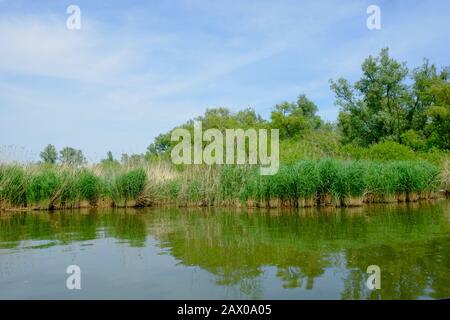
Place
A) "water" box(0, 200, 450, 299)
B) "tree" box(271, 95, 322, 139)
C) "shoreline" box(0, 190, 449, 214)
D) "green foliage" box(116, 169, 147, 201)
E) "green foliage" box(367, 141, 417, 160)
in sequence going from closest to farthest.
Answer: "water" box(0, 200, 450, 299), "shoreline" box(0, 190, 449, 214), "green foliage" box(116, 169, 147, 201), "green foliage" box(367, 141, 417, 160), "tree" box(271, 95, 322, 139)

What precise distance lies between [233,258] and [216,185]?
8.76 metres

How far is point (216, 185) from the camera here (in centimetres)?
1484

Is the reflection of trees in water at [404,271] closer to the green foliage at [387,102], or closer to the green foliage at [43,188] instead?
the green foliage at [43,188]

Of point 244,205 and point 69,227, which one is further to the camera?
point 244,205

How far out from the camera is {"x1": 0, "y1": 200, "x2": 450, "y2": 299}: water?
14.8 feet

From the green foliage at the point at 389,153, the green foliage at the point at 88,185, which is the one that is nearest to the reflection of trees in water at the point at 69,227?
the green foliage at the point at 88,185

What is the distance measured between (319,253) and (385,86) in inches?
1209

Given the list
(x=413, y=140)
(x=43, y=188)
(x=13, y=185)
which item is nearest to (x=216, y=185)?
(x=43, y=188)

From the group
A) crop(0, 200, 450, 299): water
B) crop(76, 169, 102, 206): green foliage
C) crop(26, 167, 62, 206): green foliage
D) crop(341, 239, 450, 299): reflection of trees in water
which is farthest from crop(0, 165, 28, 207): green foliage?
crop(341, 239, 450, 299): reflection of trees in water

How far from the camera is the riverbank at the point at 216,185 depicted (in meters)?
13.1

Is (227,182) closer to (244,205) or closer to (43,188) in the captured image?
(244,205)

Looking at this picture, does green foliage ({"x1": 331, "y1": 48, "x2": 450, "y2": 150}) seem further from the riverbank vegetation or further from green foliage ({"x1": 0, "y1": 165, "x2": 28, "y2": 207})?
green foliage ({"x1": 0, "y1": 165, "x2": 28, "y2": 207})

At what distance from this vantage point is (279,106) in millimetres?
41125

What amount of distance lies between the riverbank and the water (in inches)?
99.3
